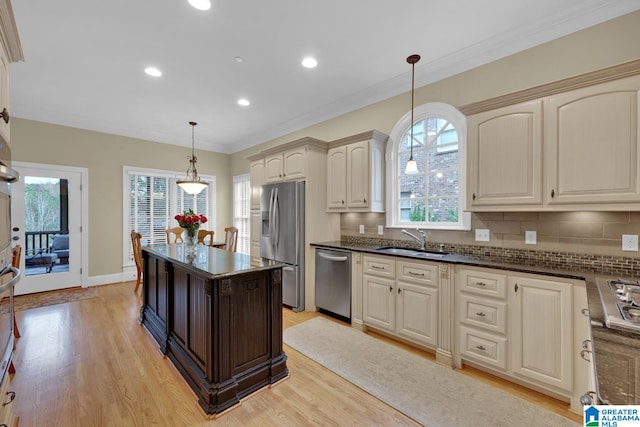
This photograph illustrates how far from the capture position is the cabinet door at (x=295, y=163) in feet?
12.5

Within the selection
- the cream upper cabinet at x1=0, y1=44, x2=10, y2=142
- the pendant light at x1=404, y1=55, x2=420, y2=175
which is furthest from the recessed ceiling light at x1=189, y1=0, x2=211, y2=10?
the pendant light at x1=404, y1=55, x2=420, y2=175

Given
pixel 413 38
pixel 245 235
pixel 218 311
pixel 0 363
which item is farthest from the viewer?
pixel 245 235

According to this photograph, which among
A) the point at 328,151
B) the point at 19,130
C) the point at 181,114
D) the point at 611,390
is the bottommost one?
the point at 611,390

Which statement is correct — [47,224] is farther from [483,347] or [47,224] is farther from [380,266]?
[483,347]

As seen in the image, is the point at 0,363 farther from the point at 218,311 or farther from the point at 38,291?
the point at 38,291

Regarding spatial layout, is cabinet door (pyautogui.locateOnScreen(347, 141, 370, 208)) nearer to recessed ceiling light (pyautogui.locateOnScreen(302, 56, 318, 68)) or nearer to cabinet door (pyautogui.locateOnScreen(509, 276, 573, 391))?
recessed ceiling light (pyautogui.locateOnScreen(302, 56, 318, 68))

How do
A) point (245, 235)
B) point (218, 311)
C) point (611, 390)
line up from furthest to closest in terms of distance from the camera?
point (245, 235) → point (218, 311) → point (611, 390)

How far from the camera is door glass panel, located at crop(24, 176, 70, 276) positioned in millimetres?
4484

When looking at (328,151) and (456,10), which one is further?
(328,151)

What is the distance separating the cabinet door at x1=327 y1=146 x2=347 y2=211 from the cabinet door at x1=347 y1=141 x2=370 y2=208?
2.9 inches

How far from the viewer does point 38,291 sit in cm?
Result: 461

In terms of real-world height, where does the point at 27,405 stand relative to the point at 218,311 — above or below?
below

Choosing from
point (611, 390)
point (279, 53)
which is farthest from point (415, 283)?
point (279, 53)

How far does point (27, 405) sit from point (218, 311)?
5.01 feet
